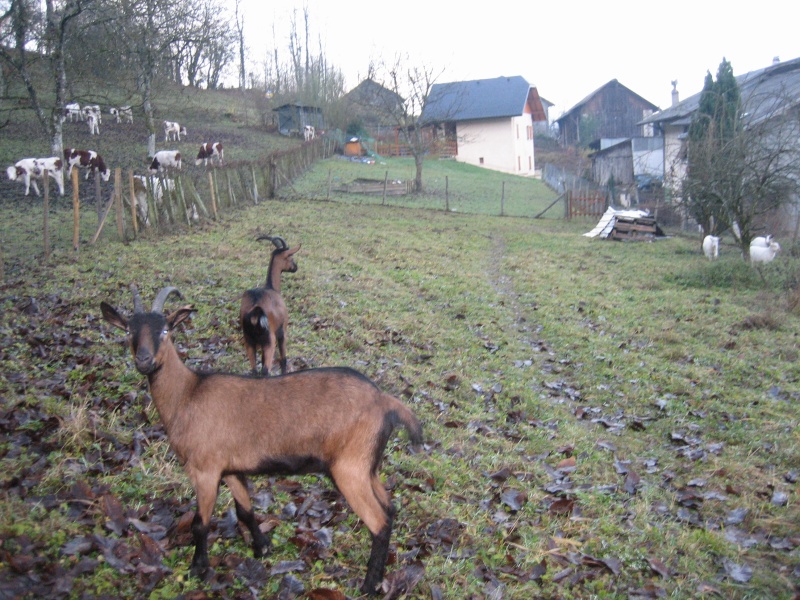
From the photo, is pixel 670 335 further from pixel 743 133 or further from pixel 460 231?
pixel 460 231

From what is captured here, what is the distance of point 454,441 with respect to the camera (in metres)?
6.28

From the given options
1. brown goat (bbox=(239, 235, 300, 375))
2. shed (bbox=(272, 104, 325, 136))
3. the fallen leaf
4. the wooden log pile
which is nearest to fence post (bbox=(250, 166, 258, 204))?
the wooden log pile

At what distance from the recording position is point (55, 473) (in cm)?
454

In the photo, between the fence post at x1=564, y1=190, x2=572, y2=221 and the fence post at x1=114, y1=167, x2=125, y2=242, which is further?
the fence post at x1=564, y1=190, x2=572, y2=221

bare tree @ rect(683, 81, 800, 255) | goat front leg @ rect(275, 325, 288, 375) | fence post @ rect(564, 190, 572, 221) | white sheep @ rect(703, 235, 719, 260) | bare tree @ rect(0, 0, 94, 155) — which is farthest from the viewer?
fence post @ rect(564, 190, 572, 221)

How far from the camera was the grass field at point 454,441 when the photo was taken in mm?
4160

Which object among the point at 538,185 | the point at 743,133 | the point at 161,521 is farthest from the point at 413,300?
the point at 538,185

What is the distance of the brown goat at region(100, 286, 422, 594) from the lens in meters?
3.96

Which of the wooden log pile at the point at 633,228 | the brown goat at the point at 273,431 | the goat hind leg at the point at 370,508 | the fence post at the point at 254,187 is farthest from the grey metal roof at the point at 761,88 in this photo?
Answer: the goat hind leg at the point at 370,508

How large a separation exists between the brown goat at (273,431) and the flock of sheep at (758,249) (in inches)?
629

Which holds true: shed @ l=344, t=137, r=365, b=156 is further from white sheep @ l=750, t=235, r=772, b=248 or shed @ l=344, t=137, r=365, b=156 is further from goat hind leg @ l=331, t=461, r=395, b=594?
goat hind leg @ l=331, t=461, r=395, b=594

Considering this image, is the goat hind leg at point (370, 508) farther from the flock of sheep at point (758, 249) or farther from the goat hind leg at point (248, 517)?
the flock of sheep at point (758, 249)

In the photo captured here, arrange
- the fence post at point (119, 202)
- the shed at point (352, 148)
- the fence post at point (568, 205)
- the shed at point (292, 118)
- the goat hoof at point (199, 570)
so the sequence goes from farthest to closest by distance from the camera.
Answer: the shed at point (292, 118) < the shed at point (352, 148) < the fence post at point (568, 205) < the fence post at point (119, 202) < the goat hoof at point (199, 570)

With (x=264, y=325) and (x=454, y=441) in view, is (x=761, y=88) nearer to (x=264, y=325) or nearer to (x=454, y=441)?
(x=454, y=441)
